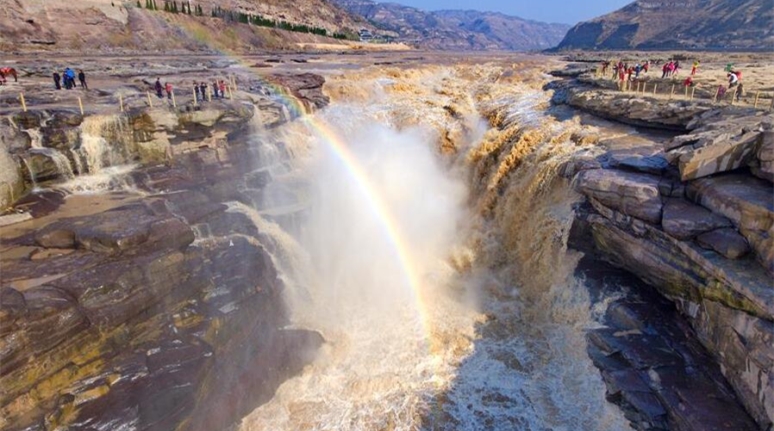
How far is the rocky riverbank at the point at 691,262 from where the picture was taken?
28.3 ft

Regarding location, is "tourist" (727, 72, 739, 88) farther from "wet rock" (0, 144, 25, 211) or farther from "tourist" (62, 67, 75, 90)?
"tourist" (62, 67, 75, 90)

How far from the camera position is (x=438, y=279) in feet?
54.5

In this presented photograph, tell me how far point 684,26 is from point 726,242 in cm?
11653

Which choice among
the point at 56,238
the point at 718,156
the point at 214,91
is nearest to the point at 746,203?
the point at 718,156

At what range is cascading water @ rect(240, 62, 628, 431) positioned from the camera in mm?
11305

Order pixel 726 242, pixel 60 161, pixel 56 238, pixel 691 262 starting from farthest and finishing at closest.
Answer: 1. pixel 60 161
2. pixel 56 238
3. pixel 691 262
4. pixel 726 242

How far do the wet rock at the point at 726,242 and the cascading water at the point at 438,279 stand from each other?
11.6ft

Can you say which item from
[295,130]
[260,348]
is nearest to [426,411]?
[260,348]

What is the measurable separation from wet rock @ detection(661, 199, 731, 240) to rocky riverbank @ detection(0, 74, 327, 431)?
9940mm

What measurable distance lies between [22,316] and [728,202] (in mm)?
14625

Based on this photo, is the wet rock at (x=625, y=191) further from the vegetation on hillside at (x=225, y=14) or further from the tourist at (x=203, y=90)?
the vegetation on hillside at (x=225, y=14)

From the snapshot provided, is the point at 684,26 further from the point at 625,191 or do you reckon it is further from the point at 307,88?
the point at 625,191

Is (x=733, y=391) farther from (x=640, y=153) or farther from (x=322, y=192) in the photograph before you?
(x=322, y=192)

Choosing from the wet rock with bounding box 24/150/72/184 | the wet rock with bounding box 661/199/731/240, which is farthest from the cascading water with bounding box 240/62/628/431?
the wet rock with bounding box 24/150/72/184
